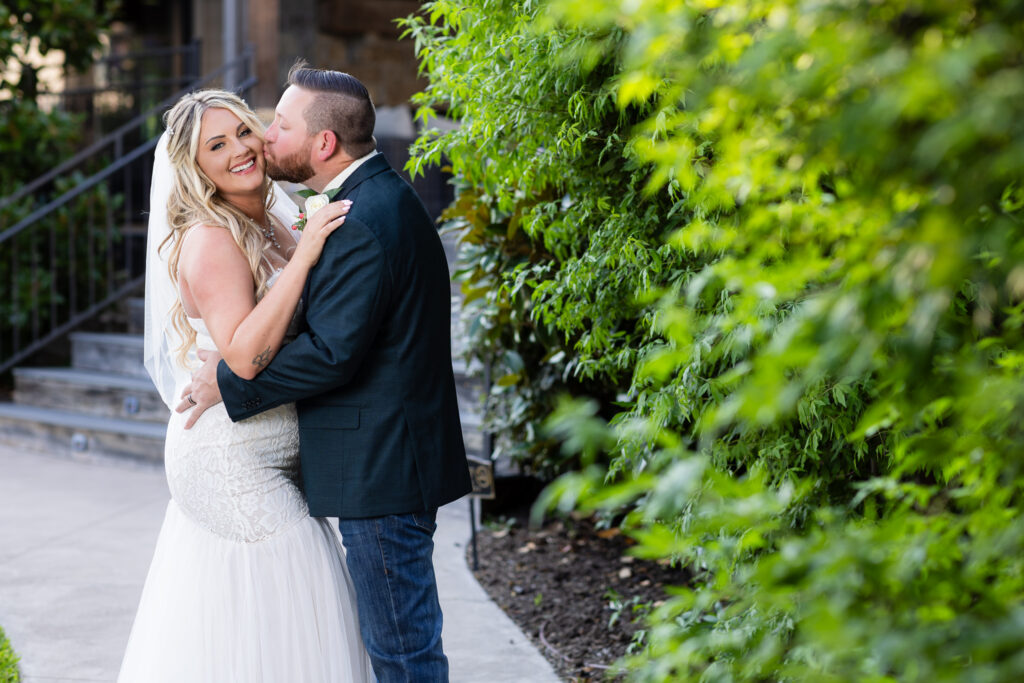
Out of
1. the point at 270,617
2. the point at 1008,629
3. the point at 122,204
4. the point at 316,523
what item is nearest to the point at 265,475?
the point at 316,523

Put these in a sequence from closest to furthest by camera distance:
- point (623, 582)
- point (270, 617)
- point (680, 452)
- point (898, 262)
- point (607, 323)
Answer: point (898, 262) < point (680, 452) < point (270, 617) < point (607, 323) < point (623, 582)

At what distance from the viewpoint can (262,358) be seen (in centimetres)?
248

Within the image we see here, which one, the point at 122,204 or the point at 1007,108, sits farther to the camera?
the point at 122,204

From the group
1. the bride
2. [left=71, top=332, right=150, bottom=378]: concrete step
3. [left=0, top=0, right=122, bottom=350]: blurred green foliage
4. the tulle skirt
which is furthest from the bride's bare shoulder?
[left=0, top=0, right=122, bottom=350]: blurred green foliage

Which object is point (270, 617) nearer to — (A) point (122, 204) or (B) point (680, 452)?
(B) point (680, 452)

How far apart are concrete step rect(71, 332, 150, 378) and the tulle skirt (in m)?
5.01

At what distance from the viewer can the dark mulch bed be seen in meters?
3.73

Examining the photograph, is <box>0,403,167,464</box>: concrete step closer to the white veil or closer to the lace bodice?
the white veil

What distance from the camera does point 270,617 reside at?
8.92 feet

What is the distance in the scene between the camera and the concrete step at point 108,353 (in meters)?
7.57

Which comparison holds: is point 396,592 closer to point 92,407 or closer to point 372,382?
point 372,382

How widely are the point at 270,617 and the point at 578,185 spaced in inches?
58.7

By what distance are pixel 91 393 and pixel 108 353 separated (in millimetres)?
572

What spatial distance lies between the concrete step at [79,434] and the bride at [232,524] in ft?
12.6
